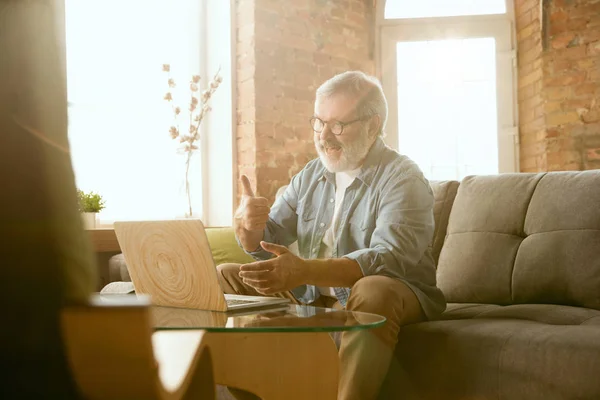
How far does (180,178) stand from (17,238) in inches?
156

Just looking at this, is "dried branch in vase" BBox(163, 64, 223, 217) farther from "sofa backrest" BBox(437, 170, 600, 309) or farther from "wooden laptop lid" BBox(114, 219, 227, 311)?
"wooden laptop lid" BBox(114, 219, 227, 311)

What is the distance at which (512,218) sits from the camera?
2293 mm

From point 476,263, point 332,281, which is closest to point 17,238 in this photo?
point 332,281

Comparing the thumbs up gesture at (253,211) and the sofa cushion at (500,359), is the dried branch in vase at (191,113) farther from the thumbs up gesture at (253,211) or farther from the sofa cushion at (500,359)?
the sofa cushion at (500,359)

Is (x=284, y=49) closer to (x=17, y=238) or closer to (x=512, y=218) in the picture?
(x=512, y=218)

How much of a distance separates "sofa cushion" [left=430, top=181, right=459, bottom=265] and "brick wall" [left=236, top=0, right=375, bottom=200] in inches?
66.0

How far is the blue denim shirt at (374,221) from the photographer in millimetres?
1932

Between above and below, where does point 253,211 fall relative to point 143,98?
below

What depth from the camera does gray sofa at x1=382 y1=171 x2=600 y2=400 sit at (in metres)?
1.60

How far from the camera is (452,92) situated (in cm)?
480

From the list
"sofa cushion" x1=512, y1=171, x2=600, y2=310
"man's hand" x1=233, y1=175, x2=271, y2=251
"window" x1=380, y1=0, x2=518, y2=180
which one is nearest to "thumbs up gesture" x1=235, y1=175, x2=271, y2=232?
"man's hand" x1=233, y1=175, x2=271, y2=251

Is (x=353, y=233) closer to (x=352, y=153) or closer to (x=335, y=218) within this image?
(x=335, y=218)

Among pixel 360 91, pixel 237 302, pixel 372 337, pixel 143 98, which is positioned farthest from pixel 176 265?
pixel 143 98

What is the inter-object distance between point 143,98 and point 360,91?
2162mm
